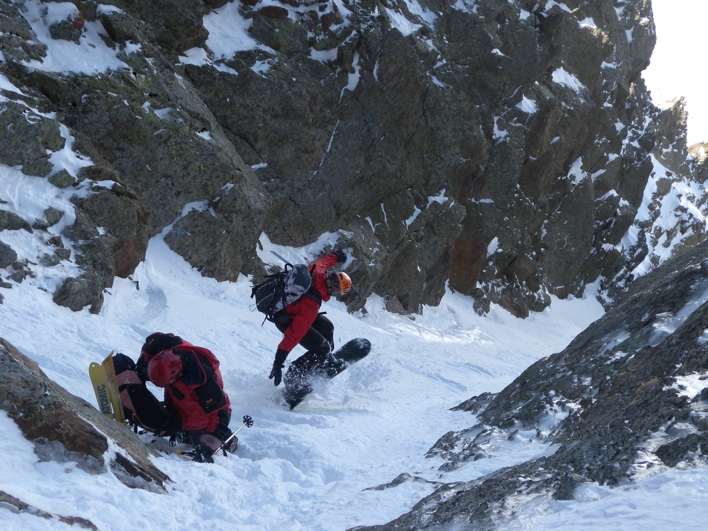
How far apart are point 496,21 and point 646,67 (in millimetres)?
16208

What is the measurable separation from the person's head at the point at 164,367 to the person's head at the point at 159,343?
0.26m

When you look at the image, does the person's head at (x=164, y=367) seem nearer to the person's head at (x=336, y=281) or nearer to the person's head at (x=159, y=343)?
the person's head at (x=159, y=343)

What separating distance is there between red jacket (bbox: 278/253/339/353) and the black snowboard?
0.55 meters

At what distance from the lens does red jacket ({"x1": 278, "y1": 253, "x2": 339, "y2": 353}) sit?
27.3 ft

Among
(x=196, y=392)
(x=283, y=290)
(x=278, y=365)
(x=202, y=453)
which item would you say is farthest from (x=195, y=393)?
(x=283, y=290)

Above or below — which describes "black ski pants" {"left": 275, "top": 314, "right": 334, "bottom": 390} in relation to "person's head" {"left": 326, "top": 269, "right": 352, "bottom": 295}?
below

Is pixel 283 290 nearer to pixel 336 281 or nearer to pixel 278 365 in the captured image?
pixel 336 281

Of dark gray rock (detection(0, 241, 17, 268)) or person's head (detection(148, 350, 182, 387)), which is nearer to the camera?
person's head (detection(148, 350, 182, 387))

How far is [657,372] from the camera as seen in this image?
486 cm

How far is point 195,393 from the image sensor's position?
5.63 m

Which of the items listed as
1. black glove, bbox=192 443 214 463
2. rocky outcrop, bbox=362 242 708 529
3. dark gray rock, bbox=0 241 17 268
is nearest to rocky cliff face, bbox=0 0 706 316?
dark gray rock, bbox=0 241 17 268

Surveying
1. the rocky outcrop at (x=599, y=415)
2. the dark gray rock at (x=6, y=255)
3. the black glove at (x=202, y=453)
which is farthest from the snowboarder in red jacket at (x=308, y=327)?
the dark gray rock at (x=6, y=255)

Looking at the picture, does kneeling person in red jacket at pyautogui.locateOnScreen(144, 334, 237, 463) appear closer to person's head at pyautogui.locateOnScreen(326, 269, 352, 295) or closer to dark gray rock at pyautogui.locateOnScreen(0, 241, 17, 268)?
person's head at pyautogui.locateOnScreen(326, 269, 352, 295)

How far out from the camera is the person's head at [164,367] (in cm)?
541
